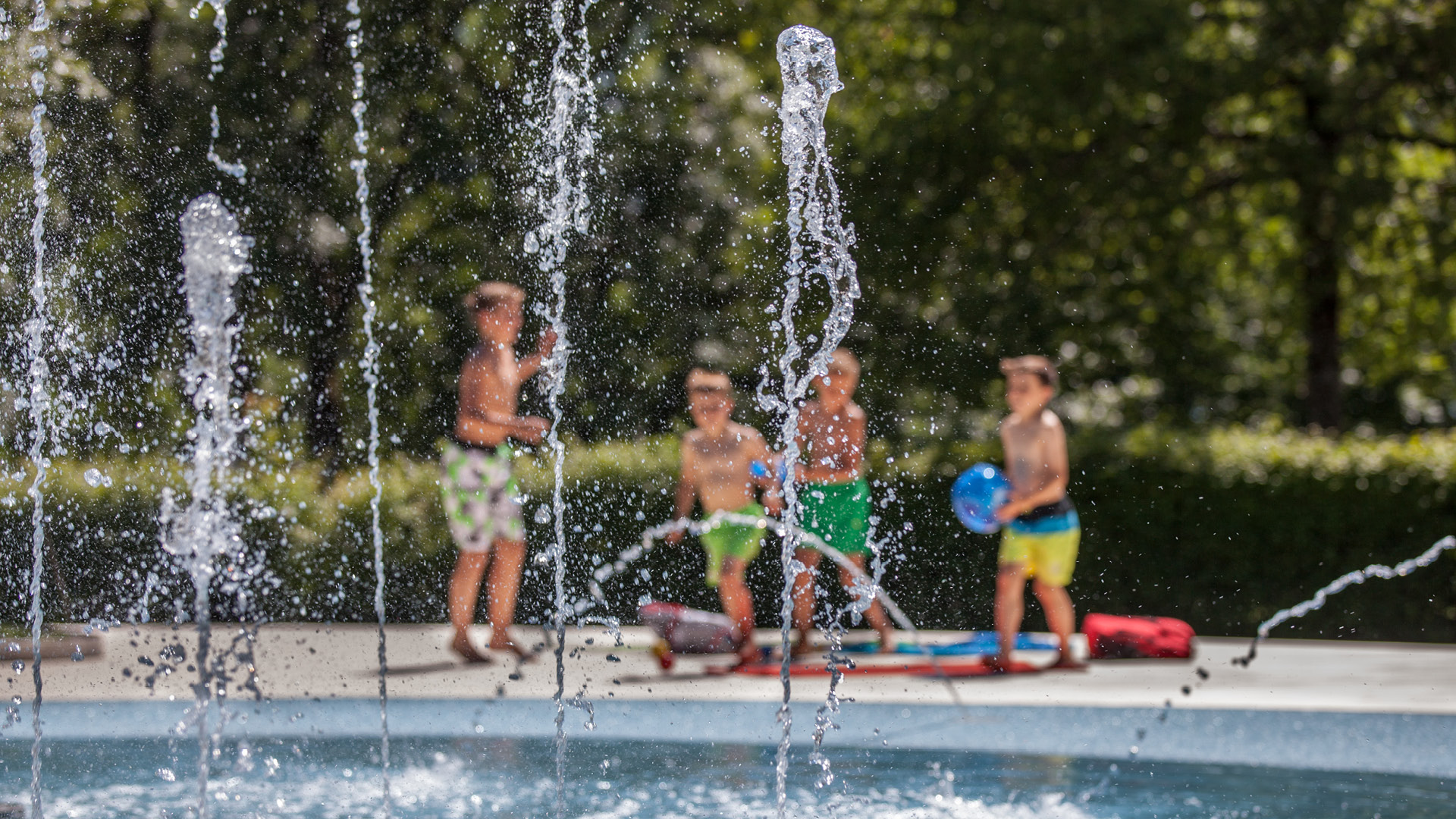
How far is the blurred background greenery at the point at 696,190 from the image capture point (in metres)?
13.1

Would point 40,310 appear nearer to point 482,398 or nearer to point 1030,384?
point 482,398

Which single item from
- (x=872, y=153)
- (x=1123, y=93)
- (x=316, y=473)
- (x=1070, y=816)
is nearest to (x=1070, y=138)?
(x=1123, y=93)

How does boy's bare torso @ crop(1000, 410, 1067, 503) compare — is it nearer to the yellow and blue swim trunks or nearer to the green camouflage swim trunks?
the yellow and blue swim trunks

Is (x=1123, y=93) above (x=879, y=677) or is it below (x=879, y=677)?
above

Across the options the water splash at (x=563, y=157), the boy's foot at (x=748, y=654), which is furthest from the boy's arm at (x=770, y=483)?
the water splash at (x=563, y=157)

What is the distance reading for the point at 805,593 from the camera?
7781mm

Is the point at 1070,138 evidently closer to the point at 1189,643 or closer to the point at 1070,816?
the point at 1189,643

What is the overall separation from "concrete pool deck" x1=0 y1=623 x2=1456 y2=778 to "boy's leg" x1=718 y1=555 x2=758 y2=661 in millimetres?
167

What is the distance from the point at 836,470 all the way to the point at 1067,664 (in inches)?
57.5

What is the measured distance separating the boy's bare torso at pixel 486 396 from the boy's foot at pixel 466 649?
1.05 m

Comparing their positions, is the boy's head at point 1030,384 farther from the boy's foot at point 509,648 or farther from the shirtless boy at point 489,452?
the boy's foot at point 509,648

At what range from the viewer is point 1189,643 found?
7328 millimetres

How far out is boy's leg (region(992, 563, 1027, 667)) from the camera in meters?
6.91

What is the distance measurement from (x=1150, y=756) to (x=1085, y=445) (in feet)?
16.5
